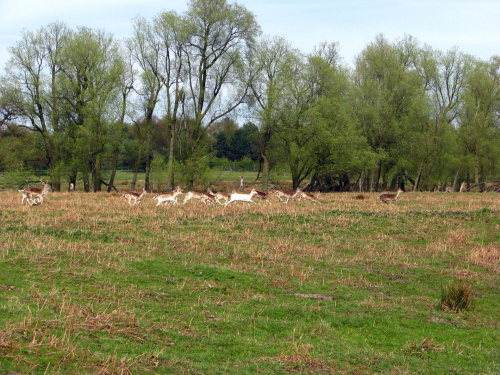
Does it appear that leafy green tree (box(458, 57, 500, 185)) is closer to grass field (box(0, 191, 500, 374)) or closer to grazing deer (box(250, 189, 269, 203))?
grazing deer (box(250, 189, 269, 203))

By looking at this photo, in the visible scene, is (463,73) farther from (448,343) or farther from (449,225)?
(448,343)

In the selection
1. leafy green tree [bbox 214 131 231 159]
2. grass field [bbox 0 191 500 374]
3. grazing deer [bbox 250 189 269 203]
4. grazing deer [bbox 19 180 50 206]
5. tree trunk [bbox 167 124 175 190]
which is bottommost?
grass field [bbox 0 191 500 374]

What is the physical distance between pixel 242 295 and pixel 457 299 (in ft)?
16.0

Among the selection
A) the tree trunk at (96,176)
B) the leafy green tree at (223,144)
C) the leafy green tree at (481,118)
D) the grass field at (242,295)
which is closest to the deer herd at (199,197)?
the grass field at (242,295)

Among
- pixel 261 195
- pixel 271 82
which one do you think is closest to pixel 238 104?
pixel 271 82

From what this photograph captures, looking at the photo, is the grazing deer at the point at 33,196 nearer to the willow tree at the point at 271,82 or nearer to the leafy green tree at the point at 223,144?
the willow tree at the point at 271,82

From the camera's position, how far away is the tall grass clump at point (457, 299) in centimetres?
1122

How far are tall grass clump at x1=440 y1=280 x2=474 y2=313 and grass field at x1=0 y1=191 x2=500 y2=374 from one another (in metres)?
0.22

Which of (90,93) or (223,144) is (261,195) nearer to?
(90,93)

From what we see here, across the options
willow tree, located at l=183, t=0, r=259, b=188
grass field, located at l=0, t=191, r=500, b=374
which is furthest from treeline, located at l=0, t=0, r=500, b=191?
grass field, located at l=0, t=191, r=500, b=374

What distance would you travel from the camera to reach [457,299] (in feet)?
37.1

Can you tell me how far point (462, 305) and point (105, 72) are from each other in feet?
145

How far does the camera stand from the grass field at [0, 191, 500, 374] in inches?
288

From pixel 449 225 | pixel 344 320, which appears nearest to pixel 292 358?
pixel 344 320
